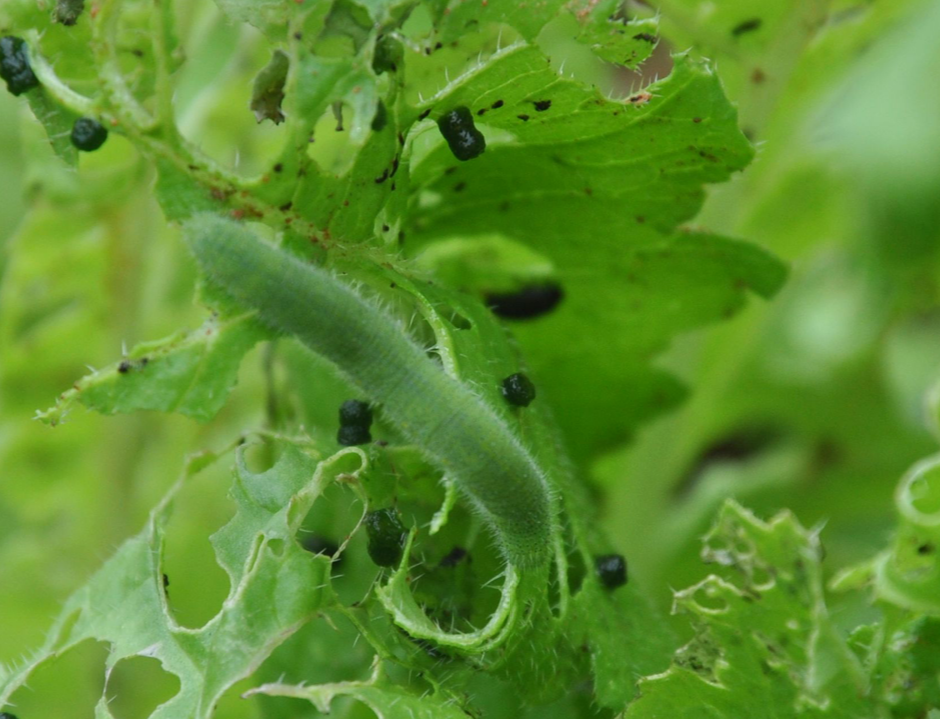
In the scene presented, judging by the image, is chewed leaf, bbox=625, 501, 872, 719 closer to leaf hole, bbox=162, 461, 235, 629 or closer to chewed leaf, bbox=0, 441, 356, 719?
chewed leaf, bbox=0, 441, 356, 719

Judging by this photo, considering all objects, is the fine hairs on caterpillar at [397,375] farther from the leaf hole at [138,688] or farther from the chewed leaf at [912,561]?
the leaf hole at [138,688]

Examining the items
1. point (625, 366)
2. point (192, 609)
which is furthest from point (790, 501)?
point (192, 609)

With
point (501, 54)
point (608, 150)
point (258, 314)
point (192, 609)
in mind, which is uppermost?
point (501, 54)

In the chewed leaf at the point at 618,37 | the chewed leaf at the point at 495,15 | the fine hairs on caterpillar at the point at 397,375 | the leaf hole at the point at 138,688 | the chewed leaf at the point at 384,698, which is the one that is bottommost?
the leaf hole at the point at 138,688

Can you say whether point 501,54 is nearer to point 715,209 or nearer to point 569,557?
point 569,557

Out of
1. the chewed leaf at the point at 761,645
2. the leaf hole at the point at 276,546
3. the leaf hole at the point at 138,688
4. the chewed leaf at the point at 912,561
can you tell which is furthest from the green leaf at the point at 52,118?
the leaf hole at the point at 138,688

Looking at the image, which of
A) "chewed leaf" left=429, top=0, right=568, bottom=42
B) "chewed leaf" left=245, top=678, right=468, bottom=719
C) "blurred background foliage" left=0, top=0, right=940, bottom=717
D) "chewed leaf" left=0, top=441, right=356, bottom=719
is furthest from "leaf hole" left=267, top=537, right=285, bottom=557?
"blurred background foliage" left=0, top=0, right=940, bottom=717
